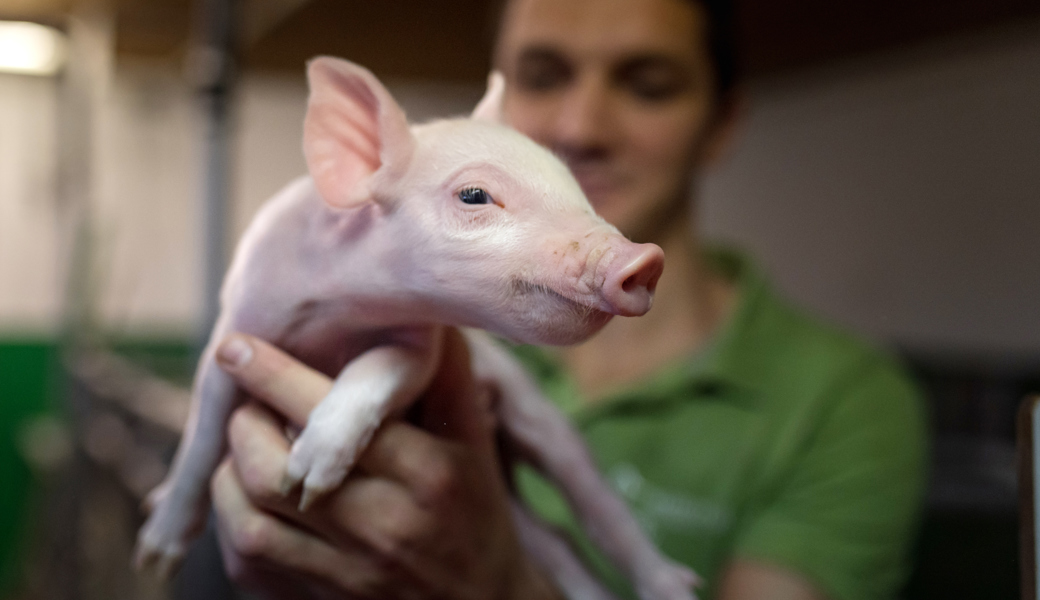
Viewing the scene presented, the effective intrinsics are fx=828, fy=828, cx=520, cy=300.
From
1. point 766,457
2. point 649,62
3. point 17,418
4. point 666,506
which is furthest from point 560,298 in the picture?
point 17,418

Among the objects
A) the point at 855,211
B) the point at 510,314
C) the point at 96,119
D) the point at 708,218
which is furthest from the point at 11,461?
the point at 855,211

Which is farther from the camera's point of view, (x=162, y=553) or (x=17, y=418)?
(x=17, y=418)

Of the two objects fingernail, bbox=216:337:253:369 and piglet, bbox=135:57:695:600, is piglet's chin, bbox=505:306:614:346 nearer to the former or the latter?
piglet, bbox=135:57:695:600

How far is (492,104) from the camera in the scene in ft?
1.37

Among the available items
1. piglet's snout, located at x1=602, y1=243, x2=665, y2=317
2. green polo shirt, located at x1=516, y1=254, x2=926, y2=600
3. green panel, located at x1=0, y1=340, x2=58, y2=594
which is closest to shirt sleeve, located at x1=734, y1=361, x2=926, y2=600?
green polo shirt, located at x1=516, y1=254, x2=926, y2=600

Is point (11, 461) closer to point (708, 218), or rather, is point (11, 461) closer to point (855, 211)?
point (708, 218)

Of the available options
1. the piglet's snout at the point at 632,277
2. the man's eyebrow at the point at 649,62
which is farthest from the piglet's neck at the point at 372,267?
the man's eyebrow at the point at 649,62

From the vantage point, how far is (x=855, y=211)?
1.81 meters

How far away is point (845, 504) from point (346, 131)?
85cm

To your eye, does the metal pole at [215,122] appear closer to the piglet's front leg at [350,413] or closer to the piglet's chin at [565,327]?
the piglet's front leg at [350,413]

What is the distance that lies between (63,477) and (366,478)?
1225 mm

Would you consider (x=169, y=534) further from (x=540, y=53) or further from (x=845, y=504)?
(x=845, y=504)

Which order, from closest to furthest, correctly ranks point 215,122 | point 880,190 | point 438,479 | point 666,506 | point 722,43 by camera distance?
point 438,479
point 215,122
point 722,43
point 666,506
point 880,190

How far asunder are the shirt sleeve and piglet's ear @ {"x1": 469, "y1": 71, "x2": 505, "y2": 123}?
69cm
